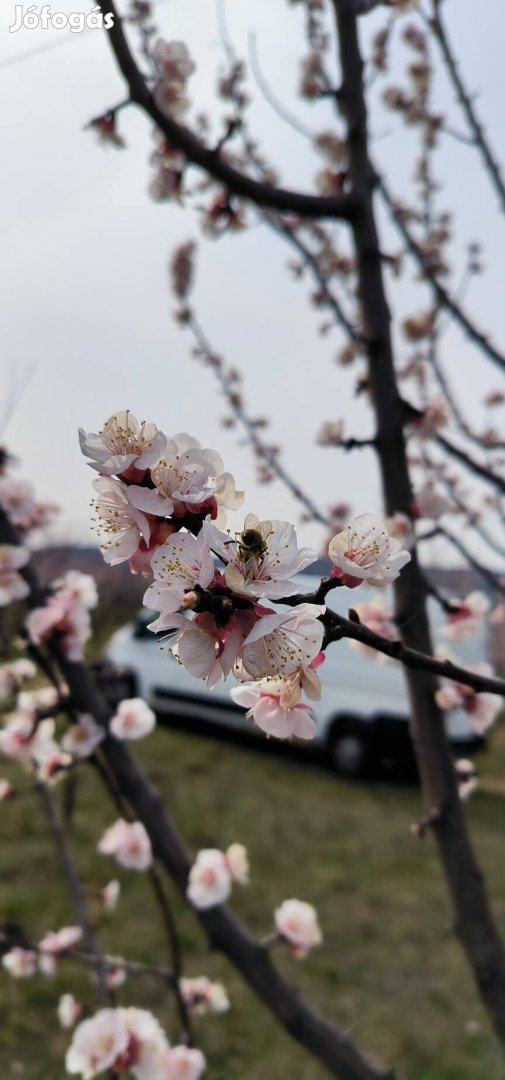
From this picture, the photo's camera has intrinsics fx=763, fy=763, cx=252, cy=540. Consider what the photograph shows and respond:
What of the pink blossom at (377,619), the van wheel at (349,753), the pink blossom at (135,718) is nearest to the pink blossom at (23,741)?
the pink blossom at (135,718)

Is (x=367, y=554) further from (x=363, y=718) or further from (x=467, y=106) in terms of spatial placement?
(x=363, y=718)

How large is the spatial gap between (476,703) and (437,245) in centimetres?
190

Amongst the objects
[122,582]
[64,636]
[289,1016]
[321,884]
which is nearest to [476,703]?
[289,1016]

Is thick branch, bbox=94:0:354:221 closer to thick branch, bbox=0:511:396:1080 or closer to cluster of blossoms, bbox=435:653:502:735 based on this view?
thick branch, bbox=0:511:396:1080

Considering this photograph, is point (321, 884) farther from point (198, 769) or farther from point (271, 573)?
point (271, 573)

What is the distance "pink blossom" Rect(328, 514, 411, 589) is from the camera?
49 cm

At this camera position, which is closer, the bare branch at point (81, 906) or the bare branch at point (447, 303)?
the bare branch at point (81, 906)

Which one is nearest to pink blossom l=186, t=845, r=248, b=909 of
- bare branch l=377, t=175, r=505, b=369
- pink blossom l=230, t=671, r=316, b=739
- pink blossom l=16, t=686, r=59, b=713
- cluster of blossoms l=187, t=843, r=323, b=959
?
cluster of blossoms l=187, t=843, r=323, b=959

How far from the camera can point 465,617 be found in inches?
61.0

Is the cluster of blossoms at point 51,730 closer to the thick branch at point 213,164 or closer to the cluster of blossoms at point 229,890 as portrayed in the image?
the cluster of blossoms at point 229,890

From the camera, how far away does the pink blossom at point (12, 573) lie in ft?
4.32

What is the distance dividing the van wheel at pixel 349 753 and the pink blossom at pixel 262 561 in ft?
16.5

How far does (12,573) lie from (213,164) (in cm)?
78

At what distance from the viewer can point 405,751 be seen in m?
5.36
